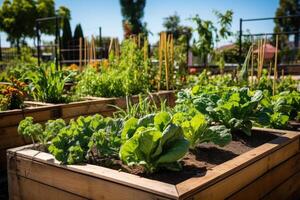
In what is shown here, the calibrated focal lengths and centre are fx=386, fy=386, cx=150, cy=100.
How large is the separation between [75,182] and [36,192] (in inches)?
14.5

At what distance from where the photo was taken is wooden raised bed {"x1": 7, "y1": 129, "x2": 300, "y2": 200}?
1673 mm

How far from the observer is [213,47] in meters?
7.41

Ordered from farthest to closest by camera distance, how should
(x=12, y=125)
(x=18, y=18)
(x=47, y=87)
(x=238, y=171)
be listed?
1. (x=18, y=18)
2. (x=47, y=87)
3. (x=12, y=125)
4. (x=238, y=171)

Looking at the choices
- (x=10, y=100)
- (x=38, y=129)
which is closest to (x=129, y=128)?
(x=38, y=129)

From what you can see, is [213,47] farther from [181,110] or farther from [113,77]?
[181,110]

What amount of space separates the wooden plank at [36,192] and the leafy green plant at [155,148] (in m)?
0.34

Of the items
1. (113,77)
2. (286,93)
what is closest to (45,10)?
(113,77)

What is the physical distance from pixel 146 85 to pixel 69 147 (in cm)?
340

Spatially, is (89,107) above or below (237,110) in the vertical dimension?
below

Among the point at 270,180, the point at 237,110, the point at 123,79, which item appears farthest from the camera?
the point at 123,79

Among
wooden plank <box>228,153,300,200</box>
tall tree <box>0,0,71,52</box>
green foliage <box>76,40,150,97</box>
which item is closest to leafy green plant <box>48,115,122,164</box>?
wooden plank <box>228,153,300,200</box>

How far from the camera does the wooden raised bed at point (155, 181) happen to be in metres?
1.67

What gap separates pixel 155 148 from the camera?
1.87 meters

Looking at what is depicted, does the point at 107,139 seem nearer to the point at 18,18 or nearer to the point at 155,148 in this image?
the point at 155,148
